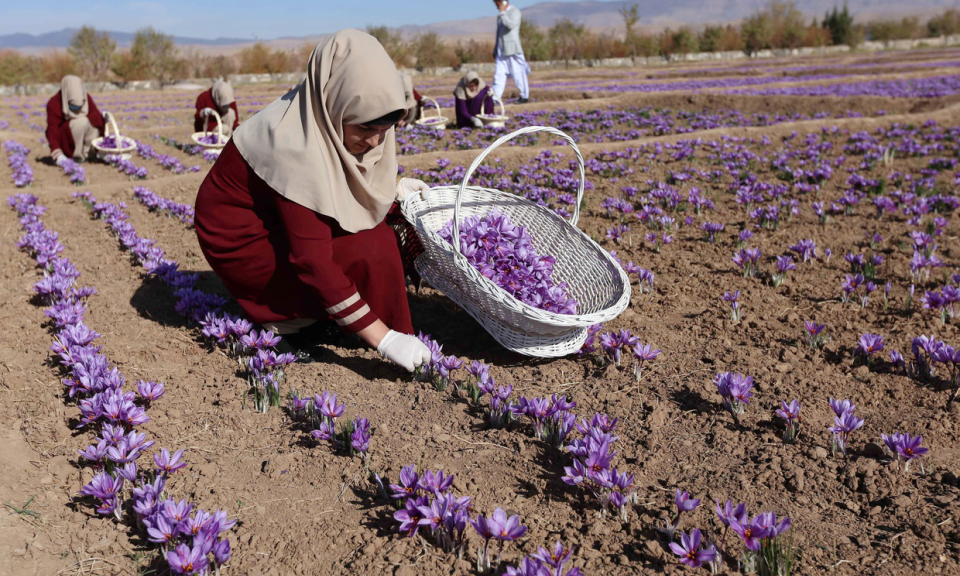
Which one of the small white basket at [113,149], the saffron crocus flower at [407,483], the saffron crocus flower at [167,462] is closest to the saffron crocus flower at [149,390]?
the saffron crocus flower at [167,462]

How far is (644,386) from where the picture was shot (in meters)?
3.39

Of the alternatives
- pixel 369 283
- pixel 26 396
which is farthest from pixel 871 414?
pixel 26 396

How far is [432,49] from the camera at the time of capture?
1649 inches

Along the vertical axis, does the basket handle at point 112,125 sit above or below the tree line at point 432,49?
below

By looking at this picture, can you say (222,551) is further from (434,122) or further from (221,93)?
(434,122)

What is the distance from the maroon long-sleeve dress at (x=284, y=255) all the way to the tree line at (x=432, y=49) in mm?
A: 34218

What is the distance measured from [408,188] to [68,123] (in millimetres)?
8772

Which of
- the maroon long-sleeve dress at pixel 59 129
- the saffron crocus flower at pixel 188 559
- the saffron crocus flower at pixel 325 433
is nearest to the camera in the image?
the saffron crocus flower at pixel 188 559

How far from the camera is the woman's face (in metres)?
3.24

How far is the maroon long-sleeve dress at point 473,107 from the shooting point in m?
12.6

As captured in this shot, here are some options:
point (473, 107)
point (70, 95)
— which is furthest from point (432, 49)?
point (70, 95)

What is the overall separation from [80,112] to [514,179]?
296 inches

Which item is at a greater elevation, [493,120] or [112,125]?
[112,125]

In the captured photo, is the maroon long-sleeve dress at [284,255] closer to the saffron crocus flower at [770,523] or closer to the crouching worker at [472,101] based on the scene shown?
the saffron crocus flower at [770,523]
